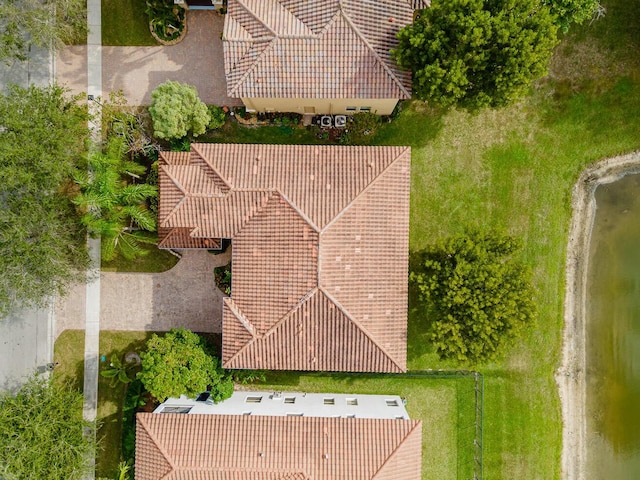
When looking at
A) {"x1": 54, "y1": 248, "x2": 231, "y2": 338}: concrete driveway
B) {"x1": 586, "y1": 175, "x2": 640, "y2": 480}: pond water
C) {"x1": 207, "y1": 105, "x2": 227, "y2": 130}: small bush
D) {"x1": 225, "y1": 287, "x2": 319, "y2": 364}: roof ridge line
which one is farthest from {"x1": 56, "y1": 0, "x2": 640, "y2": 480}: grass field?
{"x1": 225, "y1": 287, "x2": 319, "y2": 364}: roof ridge line

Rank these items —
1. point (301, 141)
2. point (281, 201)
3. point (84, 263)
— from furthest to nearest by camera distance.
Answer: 1. point (301, 141)
2. point (84, 263)
3. point (281, 201)

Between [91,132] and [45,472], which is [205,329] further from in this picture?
[91,132]

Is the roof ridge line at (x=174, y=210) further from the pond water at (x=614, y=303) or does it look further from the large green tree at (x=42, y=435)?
the pond water at (x=614, y=303)

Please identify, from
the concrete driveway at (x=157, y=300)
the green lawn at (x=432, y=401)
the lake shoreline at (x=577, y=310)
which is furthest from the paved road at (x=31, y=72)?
the lake shoreline at (x=577, y=310)

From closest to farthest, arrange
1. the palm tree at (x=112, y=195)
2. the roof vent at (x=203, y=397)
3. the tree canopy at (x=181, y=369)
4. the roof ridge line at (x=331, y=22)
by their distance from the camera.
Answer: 1. the roof ridge line at (x=331, y=22)
2. the palm tree at (x=112, y=195)
3. the tree canopy at (x=181, y=369)
4. the roof vent at (x=203, y=397)

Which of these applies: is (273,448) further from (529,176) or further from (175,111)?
(529,176)

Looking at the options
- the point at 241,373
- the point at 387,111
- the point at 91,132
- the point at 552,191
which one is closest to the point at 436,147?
the point at 387,111
